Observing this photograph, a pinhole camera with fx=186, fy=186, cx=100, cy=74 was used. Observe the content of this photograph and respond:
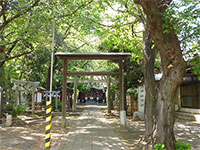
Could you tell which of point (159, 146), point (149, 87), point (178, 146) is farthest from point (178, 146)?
point (149, 87)

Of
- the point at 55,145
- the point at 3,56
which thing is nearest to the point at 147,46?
the point at 55,145

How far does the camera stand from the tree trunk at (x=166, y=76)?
511 centimetres

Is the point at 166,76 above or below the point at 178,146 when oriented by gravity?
above

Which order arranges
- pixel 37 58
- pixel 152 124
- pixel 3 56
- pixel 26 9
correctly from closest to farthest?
1. pixel 152 124
2. pixel 26 9
3. pixel 3 56
4. pixel 37 58

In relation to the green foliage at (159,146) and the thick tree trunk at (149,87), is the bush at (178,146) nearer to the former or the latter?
the green foliage at (159,146)

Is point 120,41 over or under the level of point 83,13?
under

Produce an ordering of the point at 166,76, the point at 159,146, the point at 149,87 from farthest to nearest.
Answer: the point at 149,87
the point at 166,76
the point at 159,146

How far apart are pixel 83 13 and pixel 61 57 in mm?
2740

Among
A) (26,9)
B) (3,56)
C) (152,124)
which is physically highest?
(26,9)

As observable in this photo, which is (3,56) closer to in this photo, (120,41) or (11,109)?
(11,109)

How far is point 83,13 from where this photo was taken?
33.9ft

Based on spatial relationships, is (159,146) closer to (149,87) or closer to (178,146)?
(178,146)

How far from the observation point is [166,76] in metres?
5.43

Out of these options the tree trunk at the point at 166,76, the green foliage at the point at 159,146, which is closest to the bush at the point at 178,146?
the green foliage at the point at 159,146
